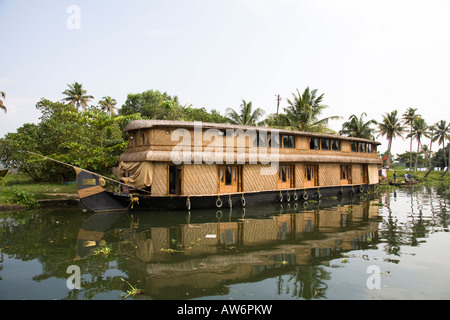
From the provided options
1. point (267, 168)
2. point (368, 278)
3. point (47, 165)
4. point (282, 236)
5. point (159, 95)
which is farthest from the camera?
point (159, 95)

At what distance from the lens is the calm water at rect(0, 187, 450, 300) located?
4.97 metres

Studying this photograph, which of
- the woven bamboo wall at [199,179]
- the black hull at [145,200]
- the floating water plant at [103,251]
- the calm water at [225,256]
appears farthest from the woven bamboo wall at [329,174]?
the floating water plant at [103,251]

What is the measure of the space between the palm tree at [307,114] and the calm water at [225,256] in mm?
14545

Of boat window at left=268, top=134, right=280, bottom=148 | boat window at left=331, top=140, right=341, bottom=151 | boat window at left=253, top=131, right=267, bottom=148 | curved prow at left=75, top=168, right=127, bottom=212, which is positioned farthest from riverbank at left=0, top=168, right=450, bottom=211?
boat window at left=331, top=140, right=341, bottom=151

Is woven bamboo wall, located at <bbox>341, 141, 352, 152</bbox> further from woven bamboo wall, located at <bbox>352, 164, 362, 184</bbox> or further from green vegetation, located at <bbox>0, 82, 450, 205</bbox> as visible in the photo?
green vegetation, located at <bbox>0, 82, 450, 205</bbox>

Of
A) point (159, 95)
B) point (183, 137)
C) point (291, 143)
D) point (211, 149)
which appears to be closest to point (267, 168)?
point (291, 143)

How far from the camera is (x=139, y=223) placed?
9.97m

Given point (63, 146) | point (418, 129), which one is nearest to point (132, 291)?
point (63, 146)

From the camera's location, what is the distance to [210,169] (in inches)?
501

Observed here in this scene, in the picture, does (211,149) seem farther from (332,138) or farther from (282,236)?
(332,138)

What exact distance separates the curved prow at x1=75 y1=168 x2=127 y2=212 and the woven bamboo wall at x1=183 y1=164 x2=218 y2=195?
2933 millimetres

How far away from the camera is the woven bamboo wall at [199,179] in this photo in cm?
1218
